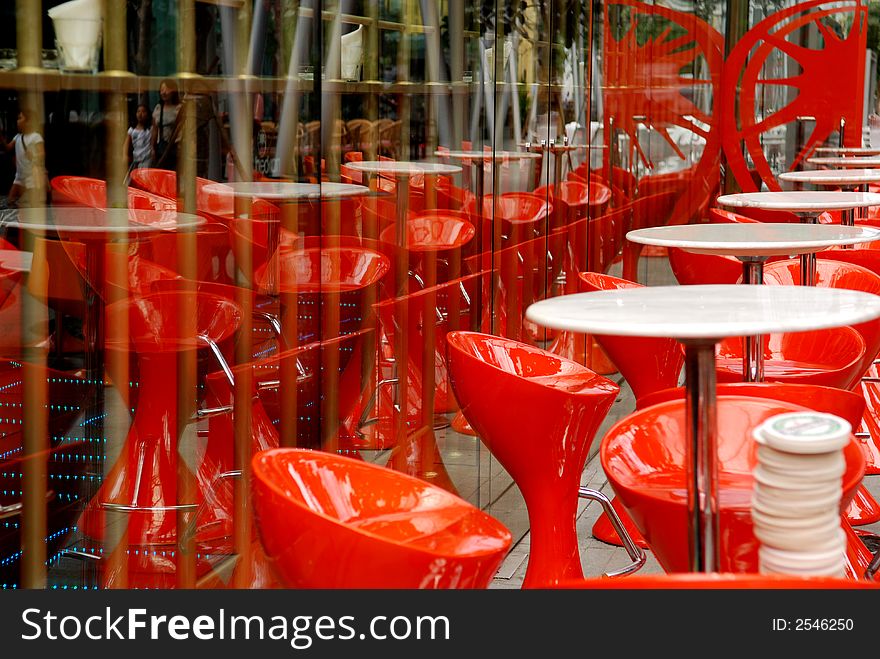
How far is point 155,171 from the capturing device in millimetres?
2898

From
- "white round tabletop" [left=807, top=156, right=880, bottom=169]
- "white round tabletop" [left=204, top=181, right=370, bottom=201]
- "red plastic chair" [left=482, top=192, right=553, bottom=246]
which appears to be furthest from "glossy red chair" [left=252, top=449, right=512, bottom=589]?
"white round tabletop" [left=807, top=156, right=880, bottom=169]

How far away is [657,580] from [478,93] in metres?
3.13

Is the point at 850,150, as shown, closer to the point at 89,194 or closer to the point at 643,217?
the point at 643,217

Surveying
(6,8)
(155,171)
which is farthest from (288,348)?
(6,8)

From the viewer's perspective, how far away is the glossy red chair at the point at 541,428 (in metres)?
3.27

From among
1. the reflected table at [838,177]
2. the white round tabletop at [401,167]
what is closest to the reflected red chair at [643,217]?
the reflected table at [838,177]

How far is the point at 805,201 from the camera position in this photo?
479cm

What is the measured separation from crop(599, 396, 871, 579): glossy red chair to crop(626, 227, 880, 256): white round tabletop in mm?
617

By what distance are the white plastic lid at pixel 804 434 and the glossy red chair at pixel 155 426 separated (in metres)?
1.64

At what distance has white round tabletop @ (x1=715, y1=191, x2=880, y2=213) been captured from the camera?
4574 mm

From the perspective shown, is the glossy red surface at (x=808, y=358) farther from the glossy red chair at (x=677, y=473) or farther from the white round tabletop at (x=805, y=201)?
the glossy red chair at (x=677, y=473)

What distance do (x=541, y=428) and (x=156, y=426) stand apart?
0.99 m

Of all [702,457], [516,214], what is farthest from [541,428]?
[516,214]
